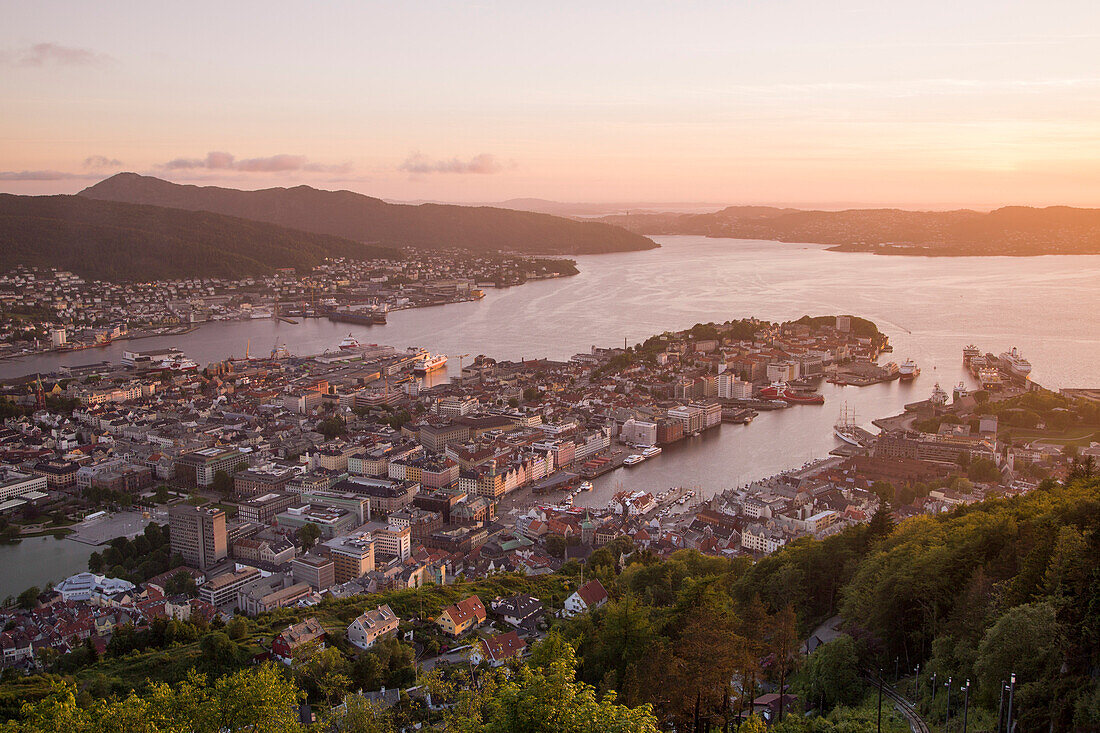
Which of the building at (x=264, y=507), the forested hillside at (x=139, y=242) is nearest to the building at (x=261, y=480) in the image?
the building at (x=264, y=507)

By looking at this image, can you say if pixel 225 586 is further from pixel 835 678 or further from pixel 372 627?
pixel 835 678

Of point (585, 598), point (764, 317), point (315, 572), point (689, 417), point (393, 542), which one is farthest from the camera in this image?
point (764, 317)

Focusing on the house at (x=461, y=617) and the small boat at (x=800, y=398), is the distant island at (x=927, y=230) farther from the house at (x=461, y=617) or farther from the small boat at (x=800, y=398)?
the house at (x=461, y=617)

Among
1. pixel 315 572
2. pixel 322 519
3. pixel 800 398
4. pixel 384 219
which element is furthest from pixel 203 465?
pixel 384 219

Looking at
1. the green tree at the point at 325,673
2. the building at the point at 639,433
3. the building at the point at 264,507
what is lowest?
the building at the point at 264,507

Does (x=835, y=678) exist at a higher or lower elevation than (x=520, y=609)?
higher

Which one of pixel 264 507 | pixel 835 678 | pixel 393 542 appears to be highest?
pixel 835 678
